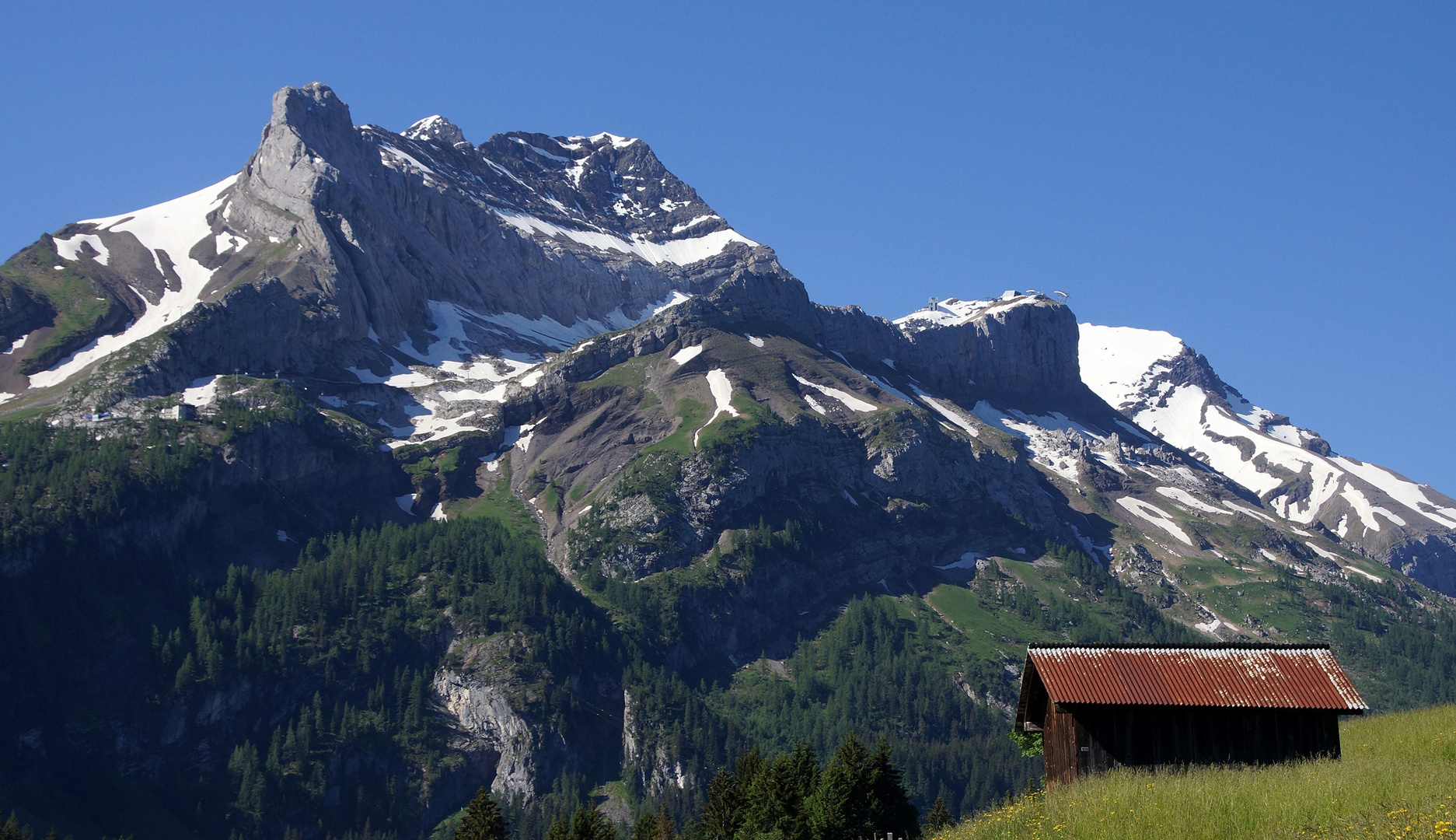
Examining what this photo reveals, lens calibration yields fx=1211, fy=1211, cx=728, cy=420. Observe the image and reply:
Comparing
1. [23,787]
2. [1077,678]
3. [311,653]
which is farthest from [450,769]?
[1077,678]

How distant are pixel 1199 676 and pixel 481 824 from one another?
49.5 m

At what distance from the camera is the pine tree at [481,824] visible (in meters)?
74.7

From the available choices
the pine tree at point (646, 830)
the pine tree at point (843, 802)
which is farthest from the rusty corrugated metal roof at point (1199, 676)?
the pine tree at point (646, 830)

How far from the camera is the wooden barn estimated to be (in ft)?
133

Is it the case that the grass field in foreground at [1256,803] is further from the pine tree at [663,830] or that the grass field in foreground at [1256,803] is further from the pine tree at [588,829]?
the pine tree at [663,830]

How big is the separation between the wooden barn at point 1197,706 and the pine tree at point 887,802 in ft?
101

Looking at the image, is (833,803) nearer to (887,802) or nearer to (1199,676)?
(887,802)

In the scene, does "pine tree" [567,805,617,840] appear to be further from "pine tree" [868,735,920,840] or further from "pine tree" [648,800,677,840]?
"pine tree" [868,735,920,840]

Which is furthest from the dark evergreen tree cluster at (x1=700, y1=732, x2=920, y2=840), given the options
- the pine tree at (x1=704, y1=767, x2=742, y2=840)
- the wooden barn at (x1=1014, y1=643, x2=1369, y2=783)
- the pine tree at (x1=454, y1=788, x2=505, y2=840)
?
Result: the wooden barn at (x1=1014, y1=643, x2=1369, y2=783)

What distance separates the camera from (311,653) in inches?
7067

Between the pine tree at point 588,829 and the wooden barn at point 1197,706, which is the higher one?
the wooden barn at point 1197,706

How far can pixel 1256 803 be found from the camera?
3052cm

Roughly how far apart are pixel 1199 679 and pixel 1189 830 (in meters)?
13.4

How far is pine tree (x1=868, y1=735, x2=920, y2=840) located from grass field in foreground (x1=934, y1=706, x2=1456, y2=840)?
33.2m
